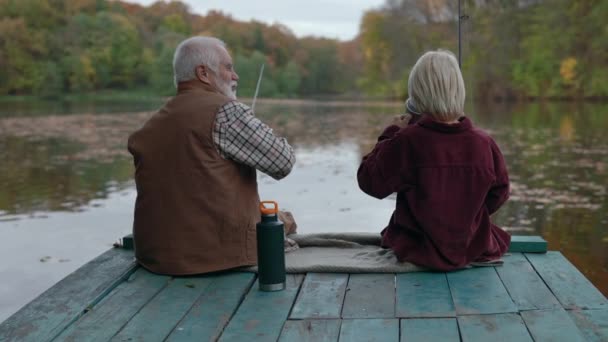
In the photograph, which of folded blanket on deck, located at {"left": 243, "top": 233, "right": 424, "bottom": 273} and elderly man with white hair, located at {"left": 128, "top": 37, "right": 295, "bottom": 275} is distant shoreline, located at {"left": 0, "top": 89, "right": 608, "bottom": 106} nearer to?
folded blanket on deck, located at {"left": 243, "top": 233, "right": 424, "bottom": 273}

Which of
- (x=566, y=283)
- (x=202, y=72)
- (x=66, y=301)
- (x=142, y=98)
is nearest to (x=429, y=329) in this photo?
(x=566, y=283)

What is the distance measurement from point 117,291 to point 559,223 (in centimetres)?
547

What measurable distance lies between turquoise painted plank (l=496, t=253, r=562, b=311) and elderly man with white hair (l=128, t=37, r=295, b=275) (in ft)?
3.10

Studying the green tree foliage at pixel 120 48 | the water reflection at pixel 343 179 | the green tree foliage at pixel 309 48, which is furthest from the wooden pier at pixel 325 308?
the green tree foliage at pixel 120 48

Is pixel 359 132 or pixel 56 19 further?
pixel 56 19

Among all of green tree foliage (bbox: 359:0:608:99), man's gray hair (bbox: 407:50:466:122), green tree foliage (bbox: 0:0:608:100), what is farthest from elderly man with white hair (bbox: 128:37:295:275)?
green tree foliage (bbox: 359:0:608:99)

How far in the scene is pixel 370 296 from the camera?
2.59 m

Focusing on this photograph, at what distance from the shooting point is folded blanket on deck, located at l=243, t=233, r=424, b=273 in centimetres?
290

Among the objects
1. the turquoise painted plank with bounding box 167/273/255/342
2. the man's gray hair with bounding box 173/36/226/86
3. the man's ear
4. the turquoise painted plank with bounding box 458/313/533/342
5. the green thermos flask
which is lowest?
the turquoise painted plank with bounding box 458/313/533/342

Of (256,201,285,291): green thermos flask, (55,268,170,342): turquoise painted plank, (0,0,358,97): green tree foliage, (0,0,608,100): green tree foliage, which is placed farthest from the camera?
(0,0,358,97): green tree foliage

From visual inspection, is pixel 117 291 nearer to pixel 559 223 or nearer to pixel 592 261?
pixel 592 261

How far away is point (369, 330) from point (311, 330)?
0.17 metres

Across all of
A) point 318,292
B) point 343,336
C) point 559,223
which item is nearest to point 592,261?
point 559,223

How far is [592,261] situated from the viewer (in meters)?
5.83
